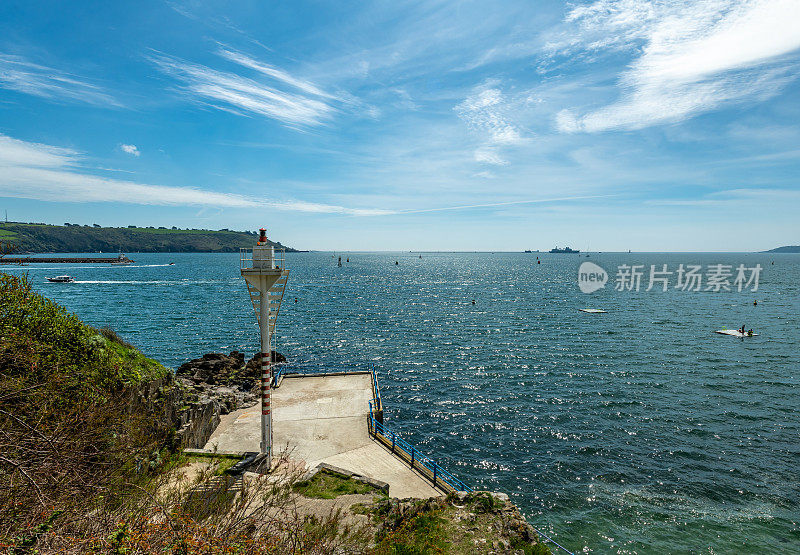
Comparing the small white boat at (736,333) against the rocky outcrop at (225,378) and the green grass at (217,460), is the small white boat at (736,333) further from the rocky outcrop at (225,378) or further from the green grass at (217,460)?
the green grass at (217,460)

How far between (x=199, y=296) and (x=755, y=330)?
104m

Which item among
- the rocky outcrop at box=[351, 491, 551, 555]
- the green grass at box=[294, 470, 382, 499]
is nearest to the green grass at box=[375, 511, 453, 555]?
the rocky outcrop at box=[351, 491, 551, 555]

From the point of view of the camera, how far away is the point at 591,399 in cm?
3272

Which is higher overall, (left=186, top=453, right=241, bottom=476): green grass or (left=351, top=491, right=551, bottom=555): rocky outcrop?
(left=351, top=491, right=551, bottom=555): rocky outcrop

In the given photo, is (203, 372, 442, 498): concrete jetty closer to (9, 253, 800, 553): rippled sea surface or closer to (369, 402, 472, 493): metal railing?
(369, 402, 472, 493): metal railing

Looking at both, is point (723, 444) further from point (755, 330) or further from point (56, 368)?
point (755, 330)

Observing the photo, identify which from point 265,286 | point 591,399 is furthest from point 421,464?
point 591,399

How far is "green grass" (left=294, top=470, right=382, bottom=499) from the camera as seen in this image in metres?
14.7

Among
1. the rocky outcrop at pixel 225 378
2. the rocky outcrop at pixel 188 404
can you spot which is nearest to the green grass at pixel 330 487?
the rocky outcrop at pixel 188 404

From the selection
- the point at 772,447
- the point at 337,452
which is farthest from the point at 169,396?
the point at 772,447

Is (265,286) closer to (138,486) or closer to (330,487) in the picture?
(330,487)

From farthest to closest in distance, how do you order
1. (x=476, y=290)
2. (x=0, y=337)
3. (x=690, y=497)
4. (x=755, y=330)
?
(x=476, y=290) < (x=755, y=330) < (x=690, y=497) < (x=0, y=337)

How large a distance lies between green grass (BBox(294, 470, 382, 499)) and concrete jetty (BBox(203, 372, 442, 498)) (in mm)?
1325

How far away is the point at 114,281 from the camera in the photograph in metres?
120
